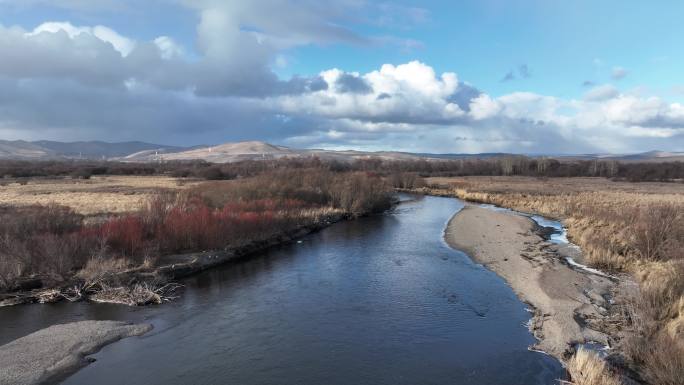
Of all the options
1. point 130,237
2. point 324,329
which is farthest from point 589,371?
point 130,237

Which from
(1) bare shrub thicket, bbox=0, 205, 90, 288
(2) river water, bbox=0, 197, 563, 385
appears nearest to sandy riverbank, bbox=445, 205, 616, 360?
(2) river water, bbox=0, 197, 563, 385

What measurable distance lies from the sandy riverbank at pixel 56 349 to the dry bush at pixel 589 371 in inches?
472

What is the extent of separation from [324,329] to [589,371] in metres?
7.55

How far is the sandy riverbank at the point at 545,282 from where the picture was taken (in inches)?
563

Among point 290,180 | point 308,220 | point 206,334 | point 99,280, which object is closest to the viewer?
point 206,334

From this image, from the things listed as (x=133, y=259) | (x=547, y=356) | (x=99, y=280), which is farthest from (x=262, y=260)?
(x=547, y=356)

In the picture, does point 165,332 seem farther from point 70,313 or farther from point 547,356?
point 547,356

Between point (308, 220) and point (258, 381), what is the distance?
92.2ft

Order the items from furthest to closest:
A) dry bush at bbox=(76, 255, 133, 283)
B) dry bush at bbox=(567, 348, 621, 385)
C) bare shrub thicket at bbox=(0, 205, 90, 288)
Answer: dry bush at bbox=(76, 255, 133, 283) < bare shrub thicket at bbox=(0, 205, 90, 288) < dry bush at bbox=(567, 348, 621, 385)

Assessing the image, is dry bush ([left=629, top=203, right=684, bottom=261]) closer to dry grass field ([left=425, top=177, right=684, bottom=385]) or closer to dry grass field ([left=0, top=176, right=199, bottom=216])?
dry grass field ([left=425, top=177, right=684, bottom=385])

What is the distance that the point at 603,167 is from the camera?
139500mm

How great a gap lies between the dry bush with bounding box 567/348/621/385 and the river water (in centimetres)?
63

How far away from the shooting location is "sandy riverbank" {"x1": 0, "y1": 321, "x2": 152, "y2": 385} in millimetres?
11461

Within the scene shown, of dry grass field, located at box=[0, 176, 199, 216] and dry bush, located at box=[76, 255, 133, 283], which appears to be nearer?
dry bush, located at box=[76, 255, 133, 283]
